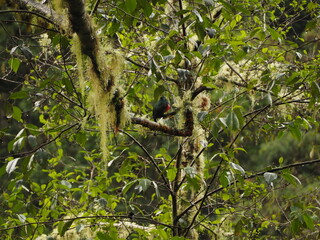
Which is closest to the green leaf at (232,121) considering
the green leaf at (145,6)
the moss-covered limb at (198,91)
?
the green leaf at (145,6)

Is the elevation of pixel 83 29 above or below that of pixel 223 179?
above

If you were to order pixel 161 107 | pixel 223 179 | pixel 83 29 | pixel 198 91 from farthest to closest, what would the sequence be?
1. pixel 198 91
2. pixel 161 107
3. pixel 223 179
4. pixel 83 29

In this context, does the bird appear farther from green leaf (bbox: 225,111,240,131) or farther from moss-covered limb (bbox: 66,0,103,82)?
green leaf (bbox: 225,111,240,131)

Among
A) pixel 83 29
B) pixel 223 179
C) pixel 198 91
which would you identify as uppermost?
pixel 83 29

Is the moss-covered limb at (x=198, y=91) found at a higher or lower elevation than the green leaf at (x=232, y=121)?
lower

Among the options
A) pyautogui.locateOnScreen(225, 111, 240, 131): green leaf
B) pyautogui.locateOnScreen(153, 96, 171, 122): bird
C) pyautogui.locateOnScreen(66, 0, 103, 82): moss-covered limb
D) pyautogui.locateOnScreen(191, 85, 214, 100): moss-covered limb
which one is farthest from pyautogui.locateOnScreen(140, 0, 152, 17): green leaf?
pyautogui.locateOnScreen(191, 85, 214, 100): moss-covered limb

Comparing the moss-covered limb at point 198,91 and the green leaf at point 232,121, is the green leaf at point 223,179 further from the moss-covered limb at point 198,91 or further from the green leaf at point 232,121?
the moss-covered limb at point 198,91

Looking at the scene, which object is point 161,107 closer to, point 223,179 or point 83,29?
point 223,179

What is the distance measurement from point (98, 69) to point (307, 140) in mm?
4367

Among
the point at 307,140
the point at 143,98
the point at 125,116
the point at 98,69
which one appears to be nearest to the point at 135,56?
the point at 143,98

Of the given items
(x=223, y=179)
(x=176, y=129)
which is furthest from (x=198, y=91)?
(x=223, y=179)

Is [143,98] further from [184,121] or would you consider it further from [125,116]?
[125,116]

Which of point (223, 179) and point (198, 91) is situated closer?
point (223, 179)

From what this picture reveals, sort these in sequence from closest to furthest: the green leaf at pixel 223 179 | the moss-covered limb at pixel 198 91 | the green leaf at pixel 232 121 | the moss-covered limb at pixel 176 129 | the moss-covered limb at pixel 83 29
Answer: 1. the moss-covered limb at pixel 83 29
2. the green leaf at pixel 232 121
3. the green leaf at pixel 223 179
4. the moss-covered limb at pixel 176 129
5. the moss-covered limb at pixel 198 91
